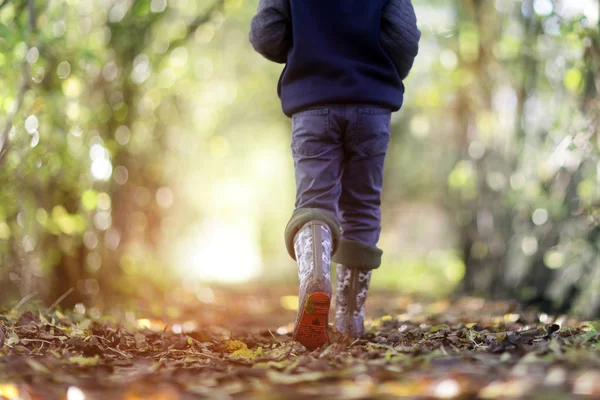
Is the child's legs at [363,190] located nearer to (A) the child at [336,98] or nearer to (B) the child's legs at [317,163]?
(A) the child at [336,98]

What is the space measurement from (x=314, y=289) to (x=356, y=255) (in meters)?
0.50

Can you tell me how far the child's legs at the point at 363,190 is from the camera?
286 centimetres

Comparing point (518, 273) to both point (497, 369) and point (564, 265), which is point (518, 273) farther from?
point (497, 369)

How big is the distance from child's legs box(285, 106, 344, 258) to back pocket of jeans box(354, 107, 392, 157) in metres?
0.10

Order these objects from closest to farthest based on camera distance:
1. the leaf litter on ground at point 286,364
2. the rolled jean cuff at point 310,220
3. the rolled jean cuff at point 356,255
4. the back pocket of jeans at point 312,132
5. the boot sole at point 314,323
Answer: the leaf litter on ground at point 286,364 < the boot sole at point 314,323 < the rolled jean cuff at point 310,220 < the back pocket of jeans at point 312,132 < the rolled jean cuff at point 356,255

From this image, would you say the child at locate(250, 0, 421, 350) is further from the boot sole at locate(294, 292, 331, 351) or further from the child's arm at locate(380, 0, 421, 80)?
the boot sole at locate(294, 292, 331, 351)

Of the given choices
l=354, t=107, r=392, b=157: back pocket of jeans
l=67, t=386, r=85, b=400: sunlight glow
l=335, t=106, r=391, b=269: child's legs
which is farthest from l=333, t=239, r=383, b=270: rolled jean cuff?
l=67, t=386, r=85, b=400: sunlight glow

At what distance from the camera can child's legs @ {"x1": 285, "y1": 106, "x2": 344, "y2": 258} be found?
9.03 ft

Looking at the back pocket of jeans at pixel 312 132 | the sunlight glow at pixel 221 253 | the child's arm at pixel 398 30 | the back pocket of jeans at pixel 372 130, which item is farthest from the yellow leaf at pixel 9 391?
the sunlight glow at pixel 221 253

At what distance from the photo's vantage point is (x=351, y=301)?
2947mm

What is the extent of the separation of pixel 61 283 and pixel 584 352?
385cm

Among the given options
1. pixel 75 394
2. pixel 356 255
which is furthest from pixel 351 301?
pixel 75 394

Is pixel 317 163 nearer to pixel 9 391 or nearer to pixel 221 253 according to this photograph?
pixel 9 391

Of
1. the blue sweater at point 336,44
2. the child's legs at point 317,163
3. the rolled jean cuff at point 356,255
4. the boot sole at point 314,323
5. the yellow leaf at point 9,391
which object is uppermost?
the blue sweater at point 336,44
